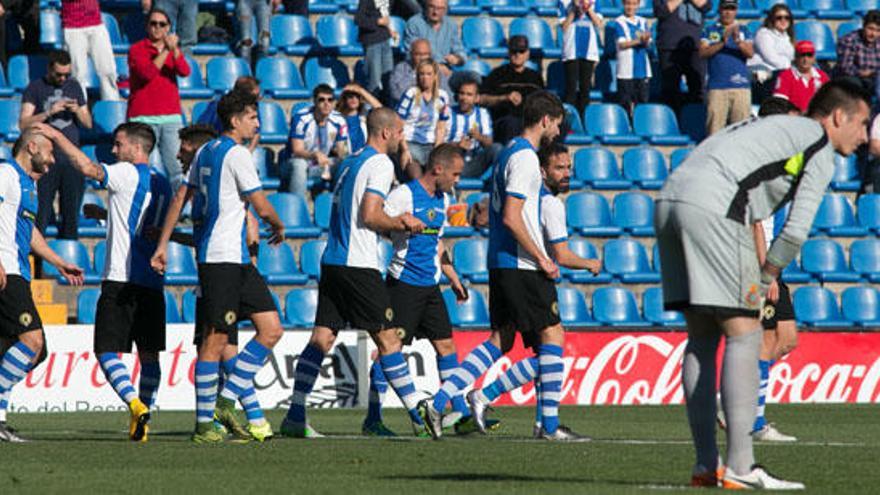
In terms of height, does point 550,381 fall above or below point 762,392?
above

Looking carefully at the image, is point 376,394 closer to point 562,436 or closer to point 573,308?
point 562,436

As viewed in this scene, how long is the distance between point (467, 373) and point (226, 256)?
1912mm

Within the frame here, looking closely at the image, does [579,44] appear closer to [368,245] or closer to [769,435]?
[769,435]

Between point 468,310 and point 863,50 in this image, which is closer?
point 468,310

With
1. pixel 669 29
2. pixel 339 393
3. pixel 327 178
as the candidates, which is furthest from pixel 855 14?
pixel 339 393

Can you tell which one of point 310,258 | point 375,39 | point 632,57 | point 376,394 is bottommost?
point 376,394

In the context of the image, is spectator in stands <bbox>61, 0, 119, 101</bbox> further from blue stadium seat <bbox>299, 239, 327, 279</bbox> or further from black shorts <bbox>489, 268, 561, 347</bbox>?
black shorts <bbox>489, 268, 561, 347</bbox>

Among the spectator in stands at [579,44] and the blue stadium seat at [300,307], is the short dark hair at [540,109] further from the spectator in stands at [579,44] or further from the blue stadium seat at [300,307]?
the spectator in stands at [579,44]

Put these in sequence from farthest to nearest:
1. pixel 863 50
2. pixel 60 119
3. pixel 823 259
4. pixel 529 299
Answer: pixel 863 50 → pixel 823 259 → pixel 60 119 → pixel 529 299

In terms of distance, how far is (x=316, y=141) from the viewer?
65.9ft

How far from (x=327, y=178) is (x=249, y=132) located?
9063 millimetres

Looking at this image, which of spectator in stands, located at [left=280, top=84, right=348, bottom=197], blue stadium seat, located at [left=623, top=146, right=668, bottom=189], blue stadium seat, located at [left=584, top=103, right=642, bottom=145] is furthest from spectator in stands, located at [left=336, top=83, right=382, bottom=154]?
blue stadium seat, located at [left=623, top=146, right=668, bottom=189]

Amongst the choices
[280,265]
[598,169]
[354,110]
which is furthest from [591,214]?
[280,265]

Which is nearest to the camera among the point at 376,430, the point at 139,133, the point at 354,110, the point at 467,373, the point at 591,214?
the point at 467,373
